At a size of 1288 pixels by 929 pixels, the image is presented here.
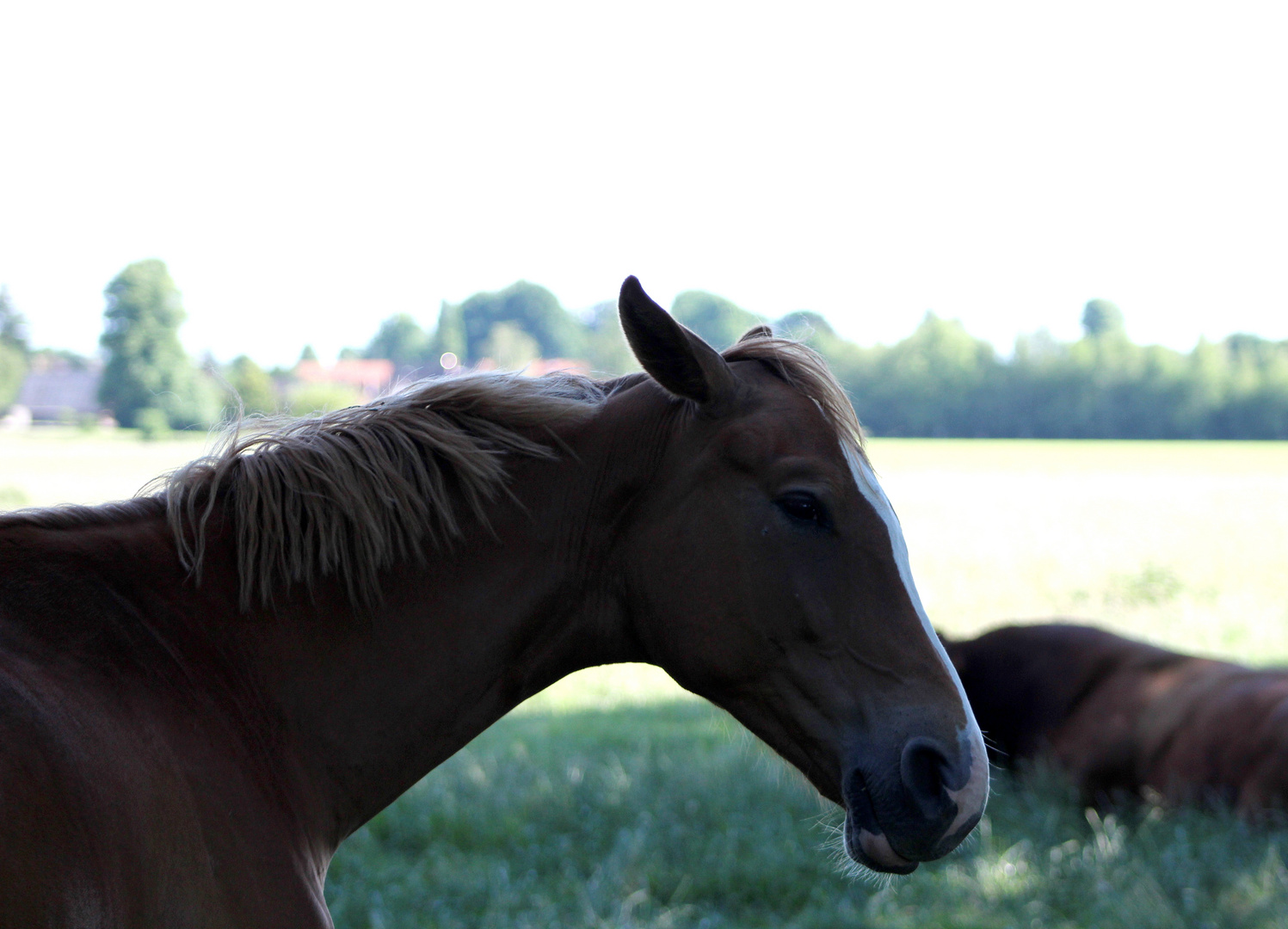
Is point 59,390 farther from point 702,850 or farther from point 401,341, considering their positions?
point 702,850

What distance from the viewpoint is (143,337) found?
58.9 feet

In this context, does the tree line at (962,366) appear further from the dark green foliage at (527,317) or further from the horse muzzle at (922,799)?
the horse muzzle at (922,799)

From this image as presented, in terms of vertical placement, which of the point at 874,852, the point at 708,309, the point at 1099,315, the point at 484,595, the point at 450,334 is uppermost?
the point at 484,595

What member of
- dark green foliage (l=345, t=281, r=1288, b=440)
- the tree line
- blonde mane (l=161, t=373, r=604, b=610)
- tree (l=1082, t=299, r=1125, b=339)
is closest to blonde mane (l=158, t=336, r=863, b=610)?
blonde mane (l=161, t=373, r=604, b=610)

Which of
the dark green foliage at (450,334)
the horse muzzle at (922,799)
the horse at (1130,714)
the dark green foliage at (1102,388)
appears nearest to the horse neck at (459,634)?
the horse muzzle at (922,799)

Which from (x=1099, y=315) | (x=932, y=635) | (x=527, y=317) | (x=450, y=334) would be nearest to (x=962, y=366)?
(x=527, y=317)

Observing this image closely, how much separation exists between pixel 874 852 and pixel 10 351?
3214 centimetres

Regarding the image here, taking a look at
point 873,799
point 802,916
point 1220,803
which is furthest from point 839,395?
point 1220,803

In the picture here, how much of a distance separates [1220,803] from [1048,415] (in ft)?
135

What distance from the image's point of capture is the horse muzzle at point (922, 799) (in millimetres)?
1607

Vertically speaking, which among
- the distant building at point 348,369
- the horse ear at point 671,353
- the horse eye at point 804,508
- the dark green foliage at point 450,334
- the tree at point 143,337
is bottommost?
the distant building at point 348,369

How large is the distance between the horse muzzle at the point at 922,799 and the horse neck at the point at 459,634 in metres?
0.52

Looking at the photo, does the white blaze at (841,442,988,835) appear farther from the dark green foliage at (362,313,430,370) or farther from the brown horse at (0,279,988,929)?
the dark green foliage at (362,313,430,370)

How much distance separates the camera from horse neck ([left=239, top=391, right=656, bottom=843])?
5.49ft
